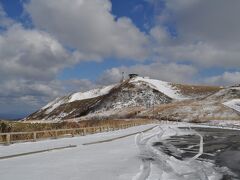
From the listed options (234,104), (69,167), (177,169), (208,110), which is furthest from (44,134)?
(234,104)

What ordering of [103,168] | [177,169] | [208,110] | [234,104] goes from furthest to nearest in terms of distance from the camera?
[234,104] → [208,110] → [103,168] → [177,169]

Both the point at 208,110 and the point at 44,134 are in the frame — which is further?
the point at 208,110

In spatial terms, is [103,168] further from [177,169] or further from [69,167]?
[177,169]

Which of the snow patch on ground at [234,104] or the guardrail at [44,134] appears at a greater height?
the snow patch on ground at [234,104]

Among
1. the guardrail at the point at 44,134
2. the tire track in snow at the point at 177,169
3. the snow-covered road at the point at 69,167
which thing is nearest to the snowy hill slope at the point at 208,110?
the guardrail at the point at 44,134

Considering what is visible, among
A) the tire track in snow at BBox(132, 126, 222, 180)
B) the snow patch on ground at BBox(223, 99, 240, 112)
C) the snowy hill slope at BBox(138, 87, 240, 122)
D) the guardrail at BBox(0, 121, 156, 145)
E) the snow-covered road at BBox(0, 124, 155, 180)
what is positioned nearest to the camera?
the snow-covered road at BBox(0, 124, 155, 180)

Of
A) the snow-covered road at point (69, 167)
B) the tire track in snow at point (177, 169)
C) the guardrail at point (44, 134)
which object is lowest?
the tire track in snow at point (177, 169)

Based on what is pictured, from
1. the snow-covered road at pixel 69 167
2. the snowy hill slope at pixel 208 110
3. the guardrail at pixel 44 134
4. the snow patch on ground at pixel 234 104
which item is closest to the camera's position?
the snow-covered road at pixel 69 167

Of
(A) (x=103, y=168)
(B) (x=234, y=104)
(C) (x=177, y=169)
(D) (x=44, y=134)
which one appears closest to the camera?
(C) (x=177, y=169)

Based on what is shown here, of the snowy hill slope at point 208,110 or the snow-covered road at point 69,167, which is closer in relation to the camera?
the snow-covered road at point 69,167

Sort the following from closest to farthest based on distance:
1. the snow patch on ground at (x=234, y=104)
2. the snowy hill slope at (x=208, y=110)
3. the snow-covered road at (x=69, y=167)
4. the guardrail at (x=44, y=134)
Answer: the snow-covered road at (x=69, y=167)
the guardrail at (x=44, y=134)
the snowy hill slope at (x=208, y=110)
the snow patch on ground at (x=234, y=104)

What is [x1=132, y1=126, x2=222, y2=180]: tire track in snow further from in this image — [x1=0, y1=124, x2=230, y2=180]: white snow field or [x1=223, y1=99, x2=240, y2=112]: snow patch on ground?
[x1=223, y1=99, x2=240, y2=112]: snow patch on ground

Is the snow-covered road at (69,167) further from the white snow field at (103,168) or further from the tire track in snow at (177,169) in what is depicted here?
the tire track in snow at (177,169)

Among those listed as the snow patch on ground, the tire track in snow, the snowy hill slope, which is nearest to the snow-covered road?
the tire track in snow
